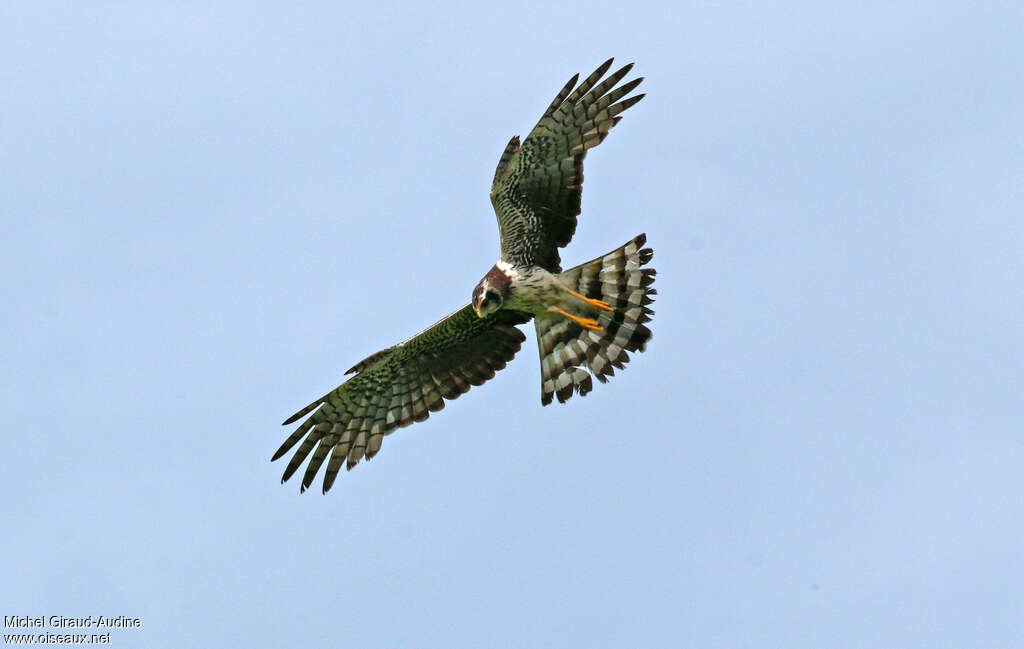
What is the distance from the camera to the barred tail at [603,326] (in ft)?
36.6

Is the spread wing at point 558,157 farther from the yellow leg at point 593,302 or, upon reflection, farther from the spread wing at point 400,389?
the spread wing at point 400,389

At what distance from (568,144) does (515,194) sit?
0.63 metres

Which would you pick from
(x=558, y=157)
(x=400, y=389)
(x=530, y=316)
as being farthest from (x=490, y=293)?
(x=400, y=389)

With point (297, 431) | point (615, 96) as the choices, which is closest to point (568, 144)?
point (615, 96)

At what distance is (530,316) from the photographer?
1175 centimetres

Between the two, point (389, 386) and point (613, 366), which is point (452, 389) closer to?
point (389, 386)

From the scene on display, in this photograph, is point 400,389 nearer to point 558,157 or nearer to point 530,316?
point 530,316

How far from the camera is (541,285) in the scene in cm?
1111

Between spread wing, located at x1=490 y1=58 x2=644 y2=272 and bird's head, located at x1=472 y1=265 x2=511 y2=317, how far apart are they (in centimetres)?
48

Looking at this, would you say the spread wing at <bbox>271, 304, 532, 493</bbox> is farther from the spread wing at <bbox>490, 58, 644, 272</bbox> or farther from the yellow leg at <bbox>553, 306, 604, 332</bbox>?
the spread wing at <bbox>490, 58, 644, 272</bbox>

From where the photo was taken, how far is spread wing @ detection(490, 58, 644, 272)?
10.8m

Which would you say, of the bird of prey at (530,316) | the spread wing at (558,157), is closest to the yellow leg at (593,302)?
the bird of prey at (530,316)

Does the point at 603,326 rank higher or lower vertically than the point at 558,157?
lower

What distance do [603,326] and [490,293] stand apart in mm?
1229
